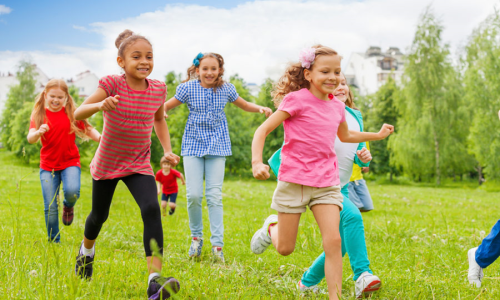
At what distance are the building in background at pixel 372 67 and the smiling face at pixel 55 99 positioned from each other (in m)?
66.3

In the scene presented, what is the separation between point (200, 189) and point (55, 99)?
217cm

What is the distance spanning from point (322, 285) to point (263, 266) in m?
0.80

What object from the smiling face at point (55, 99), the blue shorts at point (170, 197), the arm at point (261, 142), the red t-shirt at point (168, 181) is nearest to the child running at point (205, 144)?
the smiling face at point (55, 99)

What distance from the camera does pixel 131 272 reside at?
13.0 ft

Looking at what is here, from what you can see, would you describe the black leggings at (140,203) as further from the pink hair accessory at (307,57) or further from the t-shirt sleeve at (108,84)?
the pink hair accessory at (307,57)

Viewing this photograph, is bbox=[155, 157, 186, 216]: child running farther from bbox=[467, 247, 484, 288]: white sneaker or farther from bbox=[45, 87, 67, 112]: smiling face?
bbox=[467, 247, 484, 288]: white sneaker

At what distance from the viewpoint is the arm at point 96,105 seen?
9.97ft

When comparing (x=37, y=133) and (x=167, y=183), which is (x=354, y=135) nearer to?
(x=37, y=133)

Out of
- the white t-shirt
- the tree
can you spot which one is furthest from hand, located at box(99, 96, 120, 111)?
the tree

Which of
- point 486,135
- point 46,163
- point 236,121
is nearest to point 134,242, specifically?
point 46,163

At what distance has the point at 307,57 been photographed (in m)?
3.39

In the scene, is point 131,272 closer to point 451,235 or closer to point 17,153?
point 451,235

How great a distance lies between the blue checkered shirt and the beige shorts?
1.92 meters

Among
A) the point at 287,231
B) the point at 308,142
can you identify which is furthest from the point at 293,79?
the point at 287,231
